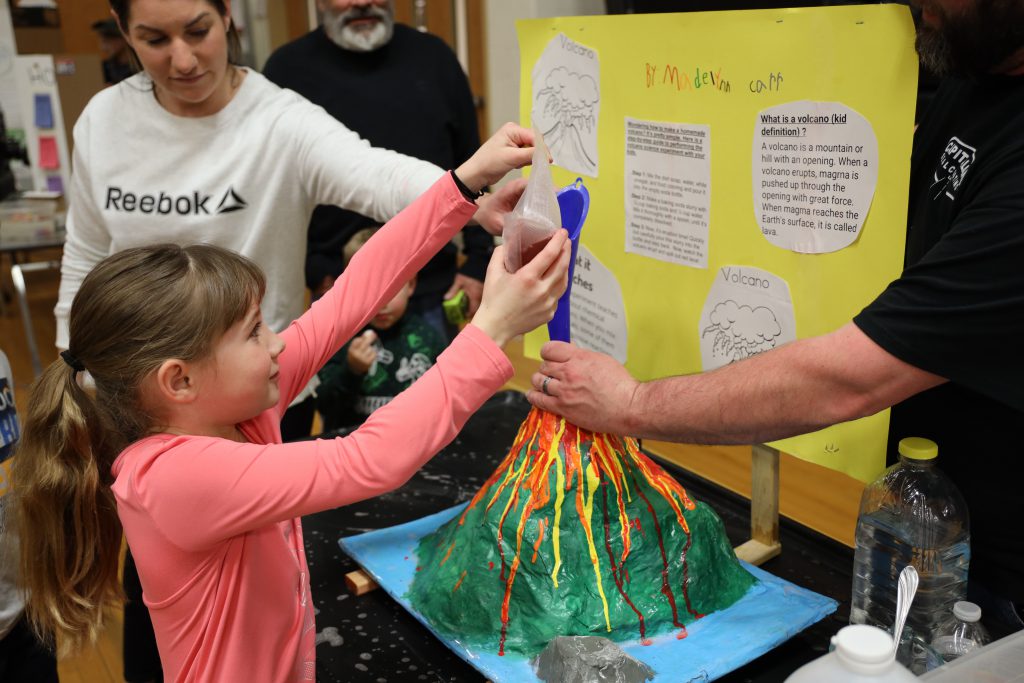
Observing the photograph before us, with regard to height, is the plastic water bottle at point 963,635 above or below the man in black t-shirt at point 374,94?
below

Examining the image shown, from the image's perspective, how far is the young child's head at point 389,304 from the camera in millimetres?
2232

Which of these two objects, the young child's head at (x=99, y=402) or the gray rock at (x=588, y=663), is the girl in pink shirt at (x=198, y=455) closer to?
the young child's head at (x=99, y=402)

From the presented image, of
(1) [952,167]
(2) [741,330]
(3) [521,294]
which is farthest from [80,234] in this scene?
(1) [952,167]

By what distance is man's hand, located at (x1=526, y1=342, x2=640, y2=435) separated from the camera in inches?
46.7

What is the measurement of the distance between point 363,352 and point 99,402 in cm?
123

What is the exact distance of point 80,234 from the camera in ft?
5.54

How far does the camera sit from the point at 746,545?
1396 mm

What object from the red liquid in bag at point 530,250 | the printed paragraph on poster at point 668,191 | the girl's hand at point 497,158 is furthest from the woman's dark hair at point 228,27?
the red liquid in bag at point 530,250

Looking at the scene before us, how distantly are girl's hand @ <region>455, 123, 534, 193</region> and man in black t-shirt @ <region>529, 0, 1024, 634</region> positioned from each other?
0.83 ft

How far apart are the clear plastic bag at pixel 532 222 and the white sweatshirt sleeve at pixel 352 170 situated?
1.13 ft

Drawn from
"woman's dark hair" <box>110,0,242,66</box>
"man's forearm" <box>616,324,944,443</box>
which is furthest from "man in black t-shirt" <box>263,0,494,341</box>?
"man's forearm" <box>616,324,944,443</box>

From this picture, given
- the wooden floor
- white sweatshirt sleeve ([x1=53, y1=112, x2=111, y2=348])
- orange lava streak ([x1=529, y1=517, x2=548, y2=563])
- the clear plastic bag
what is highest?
the clear plastic bag

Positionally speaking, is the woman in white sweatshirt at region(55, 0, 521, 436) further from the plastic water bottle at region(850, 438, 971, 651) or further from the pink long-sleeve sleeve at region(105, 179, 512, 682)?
the plastic water bottle at region(850, 438, 971, 651)

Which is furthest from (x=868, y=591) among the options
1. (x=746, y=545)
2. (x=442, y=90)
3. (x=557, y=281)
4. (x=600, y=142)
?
(x=442, y=90)
